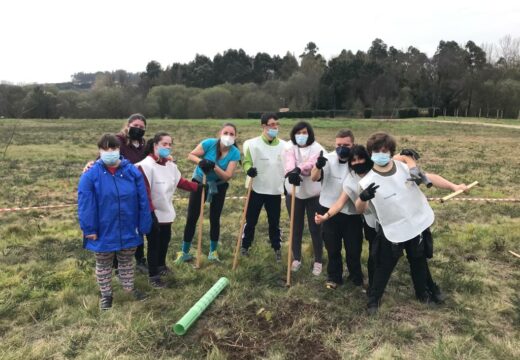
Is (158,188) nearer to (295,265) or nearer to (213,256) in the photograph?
(213,256)

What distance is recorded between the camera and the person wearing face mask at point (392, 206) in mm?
4145

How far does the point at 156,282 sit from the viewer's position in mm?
4980

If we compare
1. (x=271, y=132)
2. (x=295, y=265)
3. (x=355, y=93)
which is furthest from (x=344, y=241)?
(x=355, y=93)

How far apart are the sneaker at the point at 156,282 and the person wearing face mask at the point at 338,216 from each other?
199 centimetres

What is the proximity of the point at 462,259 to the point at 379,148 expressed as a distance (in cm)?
296

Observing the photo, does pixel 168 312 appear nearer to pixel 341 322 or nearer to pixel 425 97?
pixel 341 322

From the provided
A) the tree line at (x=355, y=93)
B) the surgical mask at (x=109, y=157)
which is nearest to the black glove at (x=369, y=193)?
the surgical mask at (x=109, y=157)

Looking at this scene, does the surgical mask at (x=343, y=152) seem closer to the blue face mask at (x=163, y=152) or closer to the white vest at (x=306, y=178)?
the white vest at (x=306, y=178)

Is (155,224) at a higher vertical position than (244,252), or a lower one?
higher

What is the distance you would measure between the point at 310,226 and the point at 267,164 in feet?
3.28

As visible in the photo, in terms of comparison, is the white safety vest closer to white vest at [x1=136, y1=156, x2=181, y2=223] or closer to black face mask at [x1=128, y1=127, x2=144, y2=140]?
white vest at [x1=136, y1=156, x2=181, y2=223]

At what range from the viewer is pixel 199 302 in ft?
14.1

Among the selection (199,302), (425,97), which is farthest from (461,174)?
(425,97)

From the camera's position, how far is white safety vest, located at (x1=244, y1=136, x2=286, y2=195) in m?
5.50
